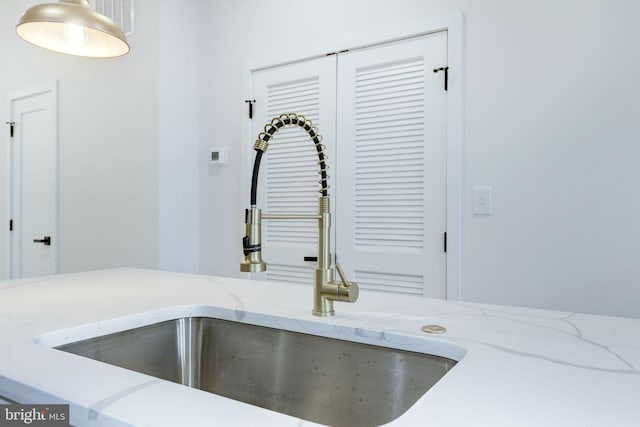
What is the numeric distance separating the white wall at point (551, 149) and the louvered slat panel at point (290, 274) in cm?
88

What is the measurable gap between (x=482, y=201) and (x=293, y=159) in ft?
3.61

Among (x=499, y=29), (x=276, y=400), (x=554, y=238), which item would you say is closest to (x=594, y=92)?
(x=499, y=29)

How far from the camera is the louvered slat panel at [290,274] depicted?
259cm

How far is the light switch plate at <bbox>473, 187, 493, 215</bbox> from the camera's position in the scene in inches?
81.1

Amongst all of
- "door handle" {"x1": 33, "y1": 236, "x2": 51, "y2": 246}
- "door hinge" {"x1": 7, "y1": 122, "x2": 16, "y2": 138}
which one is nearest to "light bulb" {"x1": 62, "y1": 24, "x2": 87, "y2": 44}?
"door handle" {"x1": 33, "y1": 236, "x2": 51, "y2": 246}

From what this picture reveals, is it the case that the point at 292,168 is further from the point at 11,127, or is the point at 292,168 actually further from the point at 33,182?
the point at 11,127

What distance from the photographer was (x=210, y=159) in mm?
2963

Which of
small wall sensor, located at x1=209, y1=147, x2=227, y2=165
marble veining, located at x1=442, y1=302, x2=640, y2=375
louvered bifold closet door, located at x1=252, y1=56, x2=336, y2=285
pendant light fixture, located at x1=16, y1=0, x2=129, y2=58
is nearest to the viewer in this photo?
marble veining, located at x1=442, y1=302, x2=640, y2=375

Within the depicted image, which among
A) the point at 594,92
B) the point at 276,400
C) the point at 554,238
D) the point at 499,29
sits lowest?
the point at 276,400

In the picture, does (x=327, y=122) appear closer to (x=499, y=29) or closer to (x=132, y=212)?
(x=499, y=29)

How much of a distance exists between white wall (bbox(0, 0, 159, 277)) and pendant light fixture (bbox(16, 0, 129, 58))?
1025mm

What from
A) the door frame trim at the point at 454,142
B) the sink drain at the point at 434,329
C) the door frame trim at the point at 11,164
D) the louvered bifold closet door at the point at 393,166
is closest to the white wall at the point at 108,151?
the door frame trim at the point at 11,164

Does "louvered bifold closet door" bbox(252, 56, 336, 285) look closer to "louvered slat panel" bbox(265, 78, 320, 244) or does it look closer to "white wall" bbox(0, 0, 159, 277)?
"louvered slat panel" bbox(265, 78, 320, 244)

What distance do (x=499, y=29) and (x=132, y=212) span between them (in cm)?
236
